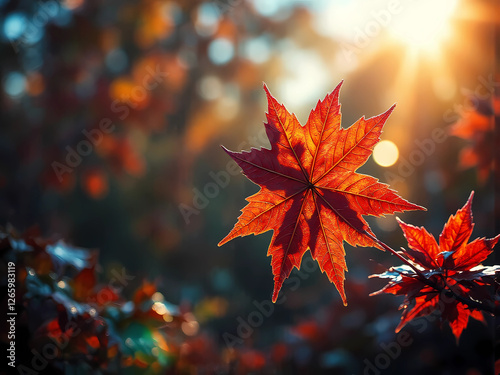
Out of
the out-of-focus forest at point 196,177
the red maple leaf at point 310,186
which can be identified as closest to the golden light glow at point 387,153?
the out-of-focus forest at point 196,177

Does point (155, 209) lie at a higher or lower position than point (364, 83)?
lower

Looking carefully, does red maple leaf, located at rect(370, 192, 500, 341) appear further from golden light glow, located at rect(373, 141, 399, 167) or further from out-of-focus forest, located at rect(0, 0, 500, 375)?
golden light glow, located at rect(373, 141, 399, 167)

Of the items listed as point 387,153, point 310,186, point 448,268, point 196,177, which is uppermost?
point 196,177

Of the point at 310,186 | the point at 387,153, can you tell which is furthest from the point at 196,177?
the point at 310,186

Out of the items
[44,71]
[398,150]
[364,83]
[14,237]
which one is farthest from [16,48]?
[364,83]

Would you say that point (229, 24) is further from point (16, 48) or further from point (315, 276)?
point (315, 276)

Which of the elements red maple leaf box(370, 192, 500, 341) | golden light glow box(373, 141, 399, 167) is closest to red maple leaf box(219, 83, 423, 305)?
red maple leaf box(370, 192, 500, 341)

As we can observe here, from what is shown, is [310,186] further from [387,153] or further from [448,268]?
[387,153]

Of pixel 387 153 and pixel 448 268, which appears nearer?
pixel 448 268
